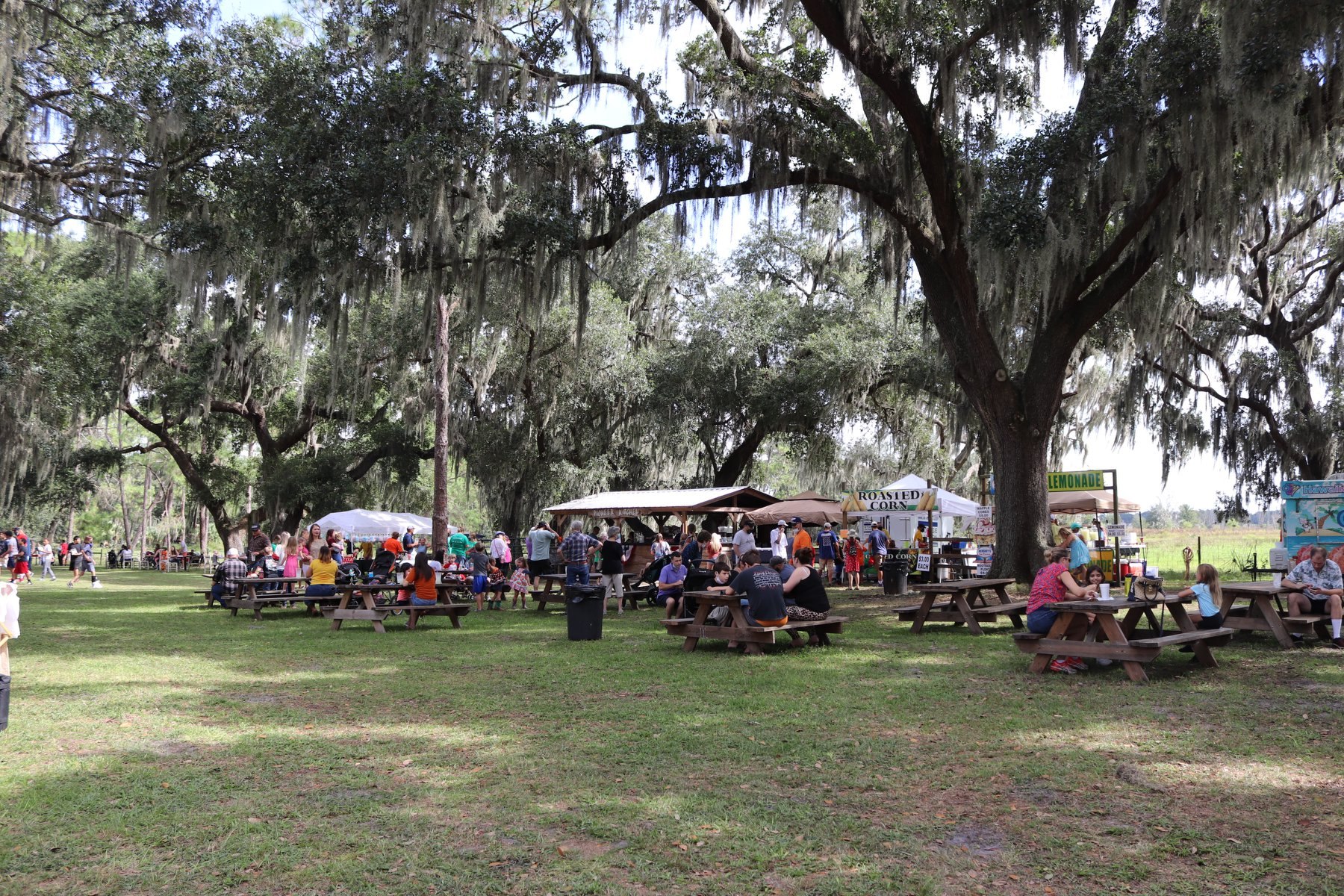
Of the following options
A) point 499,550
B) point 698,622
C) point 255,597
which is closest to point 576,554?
point 698,622

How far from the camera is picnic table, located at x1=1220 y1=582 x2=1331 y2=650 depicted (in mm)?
9172

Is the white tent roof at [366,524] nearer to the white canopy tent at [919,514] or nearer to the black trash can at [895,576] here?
the black trash can at [895,576]

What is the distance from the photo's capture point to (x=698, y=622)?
9.79 meters

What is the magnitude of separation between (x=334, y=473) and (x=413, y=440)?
2.39 metres

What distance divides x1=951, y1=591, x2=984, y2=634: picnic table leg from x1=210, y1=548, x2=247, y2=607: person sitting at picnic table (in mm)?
10092

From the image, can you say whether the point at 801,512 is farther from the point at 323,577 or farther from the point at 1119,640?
the point at 1119,640

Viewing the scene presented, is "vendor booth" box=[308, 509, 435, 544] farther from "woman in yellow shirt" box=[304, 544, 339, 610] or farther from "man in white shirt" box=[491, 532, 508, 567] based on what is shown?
"woman in yellow shirt" box=[304, 544, 339, 610]

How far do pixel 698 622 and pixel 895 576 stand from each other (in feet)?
27.9

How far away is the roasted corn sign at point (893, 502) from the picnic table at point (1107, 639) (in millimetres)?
10251

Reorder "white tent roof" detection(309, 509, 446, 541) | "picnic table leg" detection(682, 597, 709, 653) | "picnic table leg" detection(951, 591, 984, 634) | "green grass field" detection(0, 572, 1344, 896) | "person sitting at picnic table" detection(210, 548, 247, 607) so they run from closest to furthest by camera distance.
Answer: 1. "green grass field" detection(0, 572, 1344, 896)
2. "picnic table leg" detection(682, 597, 709, 653)
3. "picnic table leg" detection(951, 591, 984, 634)
4. "person sitting at picnic table" detection(210, 548, 247, 607)
5. "white tent roof" detection(309, 509, 446, 541)

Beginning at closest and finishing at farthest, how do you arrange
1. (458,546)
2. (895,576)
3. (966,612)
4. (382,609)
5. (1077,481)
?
(966,612) → (382,609) → (1077,481) → (895,576) → (458,546)

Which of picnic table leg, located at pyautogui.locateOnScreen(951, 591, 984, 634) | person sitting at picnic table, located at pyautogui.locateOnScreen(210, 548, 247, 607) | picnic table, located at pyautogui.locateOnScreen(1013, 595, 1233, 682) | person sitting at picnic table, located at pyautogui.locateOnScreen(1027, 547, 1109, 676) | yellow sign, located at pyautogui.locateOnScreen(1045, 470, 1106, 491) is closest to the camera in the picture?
picnic table, located at pyautogui.locateOnScreen(1013, 595, 1233, 682)

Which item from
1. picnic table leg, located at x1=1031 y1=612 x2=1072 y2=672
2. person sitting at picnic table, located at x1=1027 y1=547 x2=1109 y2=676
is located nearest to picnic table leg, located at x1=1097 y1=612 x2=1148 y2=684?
picnic table leg, located at x1=1031 y1=612 x2=1072 y2=672

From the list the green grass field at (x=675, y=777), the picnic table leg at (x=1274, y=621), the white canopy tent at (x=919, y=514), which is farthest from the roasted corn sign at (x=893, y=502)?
the green grass field at (x=675, y=777)
